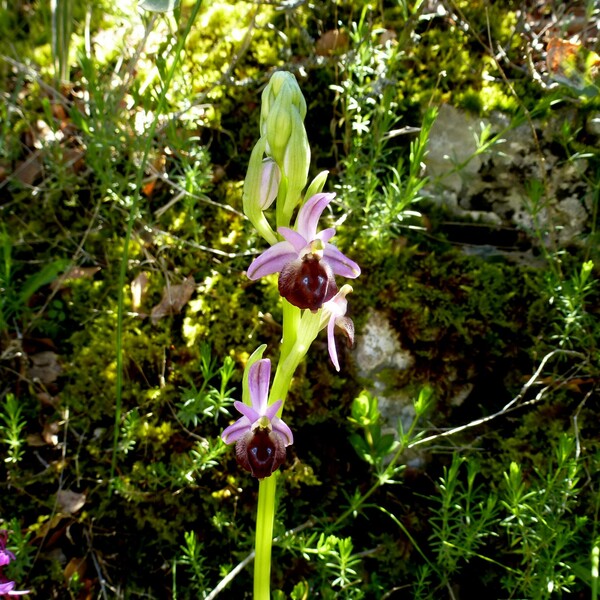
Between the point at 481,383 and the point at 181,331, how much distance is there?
1214 mm

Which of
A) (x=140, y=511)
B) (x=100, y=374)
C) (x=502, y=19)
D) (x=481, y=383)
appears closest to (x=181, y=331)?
(x=100, y=374)

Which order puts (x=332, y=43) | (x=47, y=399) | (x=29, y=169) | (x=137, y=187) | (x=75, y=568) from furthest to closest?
(x=29, y=169) → (x=332, y=43) → (x=47, y=399) → (x=75, y=568) → (x=137, y=187)

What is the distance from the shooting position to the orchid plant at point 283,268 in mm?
1629

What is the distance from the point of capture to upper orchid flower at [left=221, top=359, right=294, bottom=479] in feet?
5.45

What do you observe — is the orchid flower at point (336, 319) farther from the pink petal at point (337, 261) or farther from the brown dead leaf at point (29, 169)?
the brown dead leaf at point (29, 169)

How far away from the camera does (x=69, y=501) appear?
242cm

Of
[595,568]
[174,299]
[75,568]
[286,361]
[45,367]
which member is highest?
[174,299]

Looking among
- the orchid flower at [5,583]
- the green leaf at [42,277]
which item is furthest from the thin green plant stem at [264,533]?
the green leaf at [42,277]

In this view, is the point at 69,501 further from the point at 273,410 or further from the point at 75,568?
the point at 273,410

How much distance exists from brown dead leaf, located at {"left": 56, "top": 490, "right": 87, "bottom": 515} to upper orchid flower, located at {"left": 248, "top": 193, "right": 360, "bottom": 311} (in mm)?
1287

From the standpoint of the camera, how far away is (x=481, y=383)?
266 cm

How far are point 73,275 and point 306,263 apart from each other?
154 cm

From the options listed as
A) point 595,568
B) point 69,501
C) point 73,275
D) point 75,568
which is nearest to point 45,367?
point 73,275

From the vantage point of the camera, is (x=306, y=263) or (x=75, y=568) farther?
(x=75, y=568)
